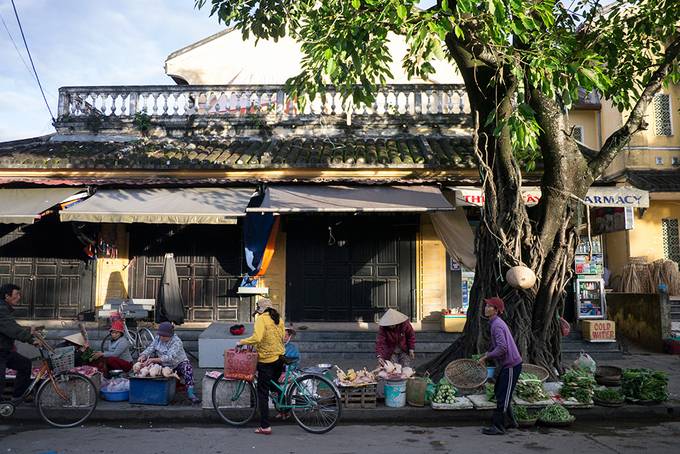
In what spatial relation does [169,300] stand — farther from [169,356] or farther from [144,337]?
[169,356]

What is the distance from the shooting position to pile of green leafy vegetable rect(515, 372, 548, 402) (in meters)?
7.41

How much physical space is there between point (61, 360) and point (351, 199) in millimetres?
5591

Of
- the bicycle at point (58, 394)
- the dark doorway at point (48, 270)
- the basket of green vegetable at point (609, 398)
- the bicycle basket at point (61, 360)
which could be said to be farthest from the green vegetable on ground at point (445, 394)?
the dark doorway at point (48, 270)

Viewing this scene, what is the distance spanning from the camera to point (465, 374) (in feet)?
25.2

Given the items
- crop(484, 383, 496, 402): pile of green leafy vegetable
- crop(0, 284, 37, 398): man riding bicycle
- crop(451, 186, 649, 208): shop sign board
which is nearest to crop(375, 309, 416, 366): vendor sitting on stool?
crop(484, 383, 496, 402): pile of green leafy vegetable

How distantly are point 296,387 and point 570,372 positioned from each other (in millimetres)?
4150

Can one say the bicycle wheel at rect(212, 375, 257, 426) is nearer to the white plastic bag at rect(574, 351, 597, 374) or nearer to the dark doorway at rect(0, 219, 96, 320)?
the white plastic bag at rect(574, 351, 597, 374)

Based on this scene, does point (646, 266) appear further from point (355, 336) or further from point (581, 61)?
point (581, 61)

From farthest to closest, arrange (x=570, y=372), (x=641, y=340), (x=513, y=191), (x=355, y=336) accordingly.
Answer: (x=641, y=340)
(x=355, y=336)
(x=513, y=191)
(x=570, y=372)

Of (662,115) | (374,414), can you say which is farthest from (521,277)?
(662,115)

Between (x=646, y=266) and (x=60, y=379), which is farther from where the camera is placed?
(x=646, y=266)

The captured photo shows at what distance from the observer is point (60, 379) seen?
730cm

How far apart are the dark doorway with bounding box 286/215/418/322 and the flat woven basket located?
4501 mm

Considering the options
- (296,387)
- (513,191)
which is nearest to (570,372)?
(513,191)
